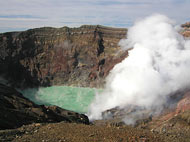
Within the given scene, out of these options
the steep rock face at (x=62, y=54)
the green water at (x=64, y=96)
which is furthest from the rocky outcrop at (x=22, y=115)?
the steep rock face at (x=62, y=54)

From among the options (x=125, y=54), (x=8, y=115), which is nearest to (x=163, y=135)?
(x=8, y=115)

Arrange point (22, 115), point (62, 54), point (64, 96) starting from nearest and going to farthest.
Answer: point (22, 115), point (64, 96), point (62, 54)

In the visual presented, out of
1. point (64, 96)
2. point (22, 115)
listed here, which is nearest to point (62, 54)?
point (64, 96)

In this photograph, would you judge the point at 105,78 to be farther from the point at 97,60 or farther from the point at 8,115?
the point at 8,115

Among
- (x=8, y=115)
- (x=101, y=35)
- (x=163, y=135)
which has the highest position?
(x=101, y=35)

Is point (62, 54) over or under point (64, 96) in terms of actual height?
over

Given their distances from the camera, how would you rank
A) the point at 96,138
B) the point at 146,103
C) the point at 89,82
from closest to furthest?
the point at 96,138 < the point at 146,103 < the point at 89,82

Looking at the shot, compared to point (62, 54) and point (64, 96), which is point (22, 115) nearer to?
point (64, 96)

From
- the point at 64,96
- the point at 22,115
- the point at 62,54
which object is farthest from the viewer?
the point at 62,54

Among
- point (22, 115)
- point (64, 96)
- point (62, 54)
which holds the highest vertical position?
point (62, 54)
